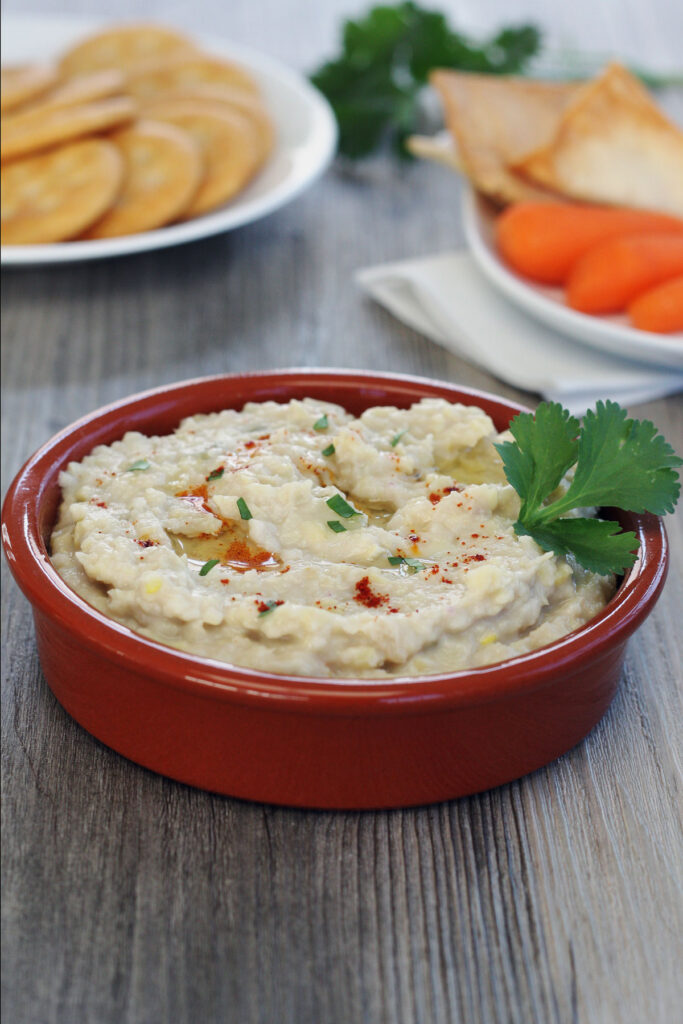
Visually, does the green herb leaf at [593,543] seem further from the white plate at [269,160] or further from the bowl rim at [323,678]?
the white plate at [269,160]

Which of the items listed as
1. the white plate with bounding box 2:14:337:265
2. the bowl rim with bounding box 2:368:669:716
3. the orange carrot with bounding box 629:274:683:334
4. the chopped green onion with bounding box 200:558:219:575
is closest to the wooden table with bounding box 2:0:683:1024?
the bowl rim with bounding box 2:368:669:716

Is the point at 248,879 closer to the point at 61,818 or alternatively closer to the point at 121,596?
the point at 61,818

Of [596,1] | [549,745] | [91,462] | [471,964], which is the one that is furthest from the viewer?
[596,1]

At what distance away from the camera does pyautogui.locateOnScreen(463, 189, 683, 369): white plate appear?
3816 mm

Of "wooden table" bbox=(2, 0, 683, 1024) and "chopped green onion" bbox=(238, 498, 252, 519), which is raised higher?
"chopped green onion" bbox=(238, 498, 252, 519)

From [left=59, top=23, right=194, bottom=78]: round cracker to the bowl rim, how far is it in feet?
10.4

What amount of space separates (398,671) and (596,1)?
685 centimetres

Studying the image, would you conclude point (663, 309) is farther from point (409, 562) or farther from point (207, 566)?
point (207, 566)

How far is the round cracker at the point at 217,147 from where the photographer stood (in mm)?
4473

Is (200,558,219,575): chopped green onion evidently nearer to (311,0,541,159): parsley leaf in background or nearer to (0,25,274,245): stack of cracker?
(0,25,274,245): stack of cracker

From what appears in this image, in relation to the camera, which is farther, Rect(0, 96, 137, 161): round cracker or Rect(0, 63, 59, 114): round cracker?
Rect(0, 63, 59, 114): round cracker

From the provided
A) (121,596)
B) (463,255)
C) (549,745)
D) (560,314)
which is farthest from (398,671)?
(463,255)

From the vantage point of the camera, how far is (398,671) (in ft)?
7.32

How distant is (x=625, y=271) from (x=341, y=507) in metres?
1.94
